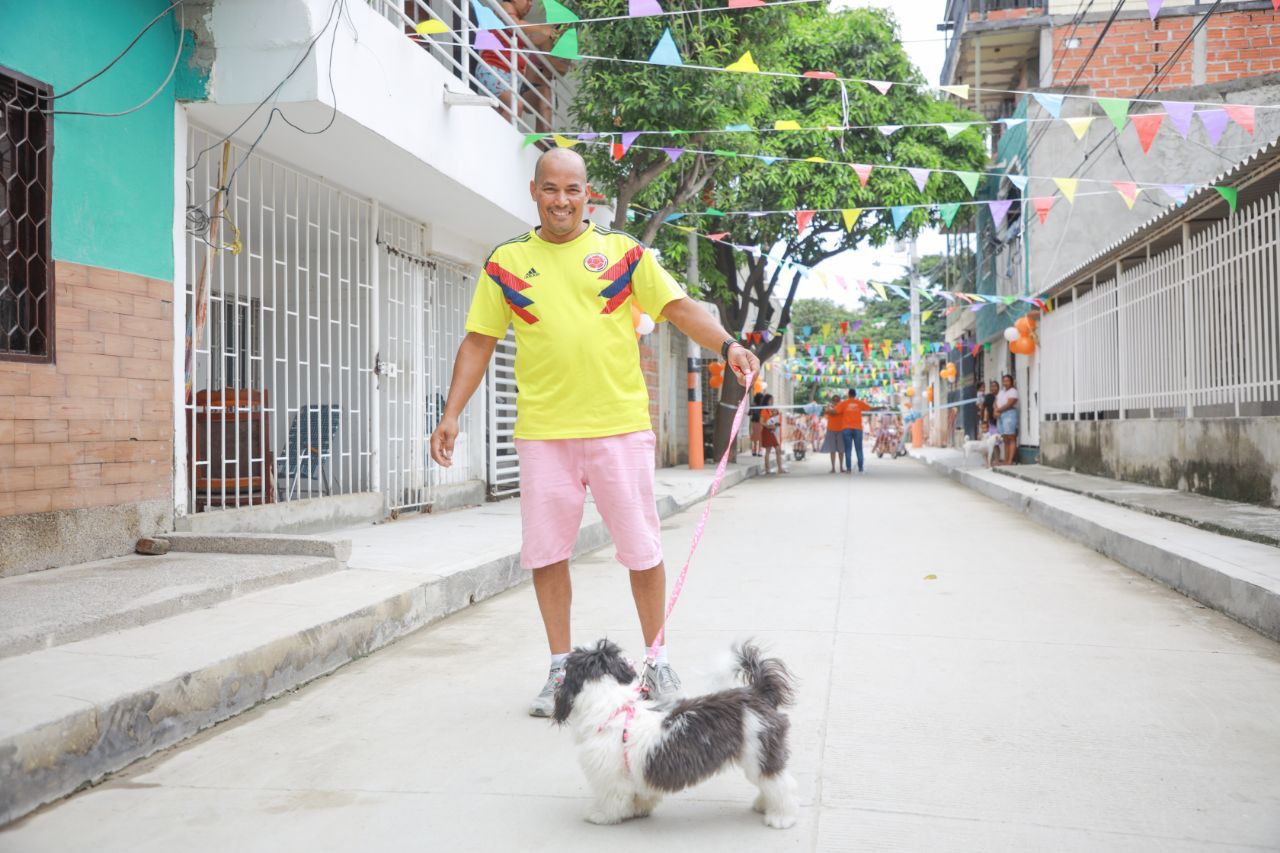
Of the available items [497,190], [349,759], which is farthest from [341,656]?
[497,190]

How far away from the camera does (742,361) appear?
3.25m

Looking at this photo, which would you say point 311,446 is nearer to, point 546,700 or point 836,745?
point 546,700

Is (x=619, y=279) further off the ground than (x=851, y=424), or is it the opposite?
(x=619, y=279)

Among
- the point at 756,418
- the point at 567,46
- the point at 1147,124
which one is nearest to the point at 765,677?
the point at 567,46

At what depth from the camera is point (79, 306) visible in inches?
215

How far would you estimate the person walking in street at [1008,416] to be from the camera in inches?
698

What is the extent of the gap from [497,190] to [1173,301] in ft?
24.2

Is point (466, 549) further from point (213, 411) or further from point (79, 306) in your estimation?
point (79, 306)

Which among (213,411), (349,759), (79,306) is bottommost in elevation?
(349,759)

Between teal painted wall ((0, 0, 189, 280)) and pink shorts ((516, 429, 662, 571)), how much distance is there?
11.1 ft

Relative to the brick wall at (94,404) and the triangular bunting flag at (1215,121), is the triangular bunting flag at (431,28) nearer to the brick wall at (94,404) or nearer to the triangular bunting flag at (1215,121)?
the brick wall at (94,404)

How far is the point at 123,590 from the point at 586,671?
2.96m

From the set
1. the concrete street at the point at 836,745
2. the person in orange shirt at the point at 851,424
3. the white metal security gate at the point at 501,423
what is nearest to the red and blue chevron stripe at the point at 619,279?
the concrete street at the point at 836,745

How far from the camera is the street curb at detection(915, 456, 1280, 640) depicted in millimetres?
4945
